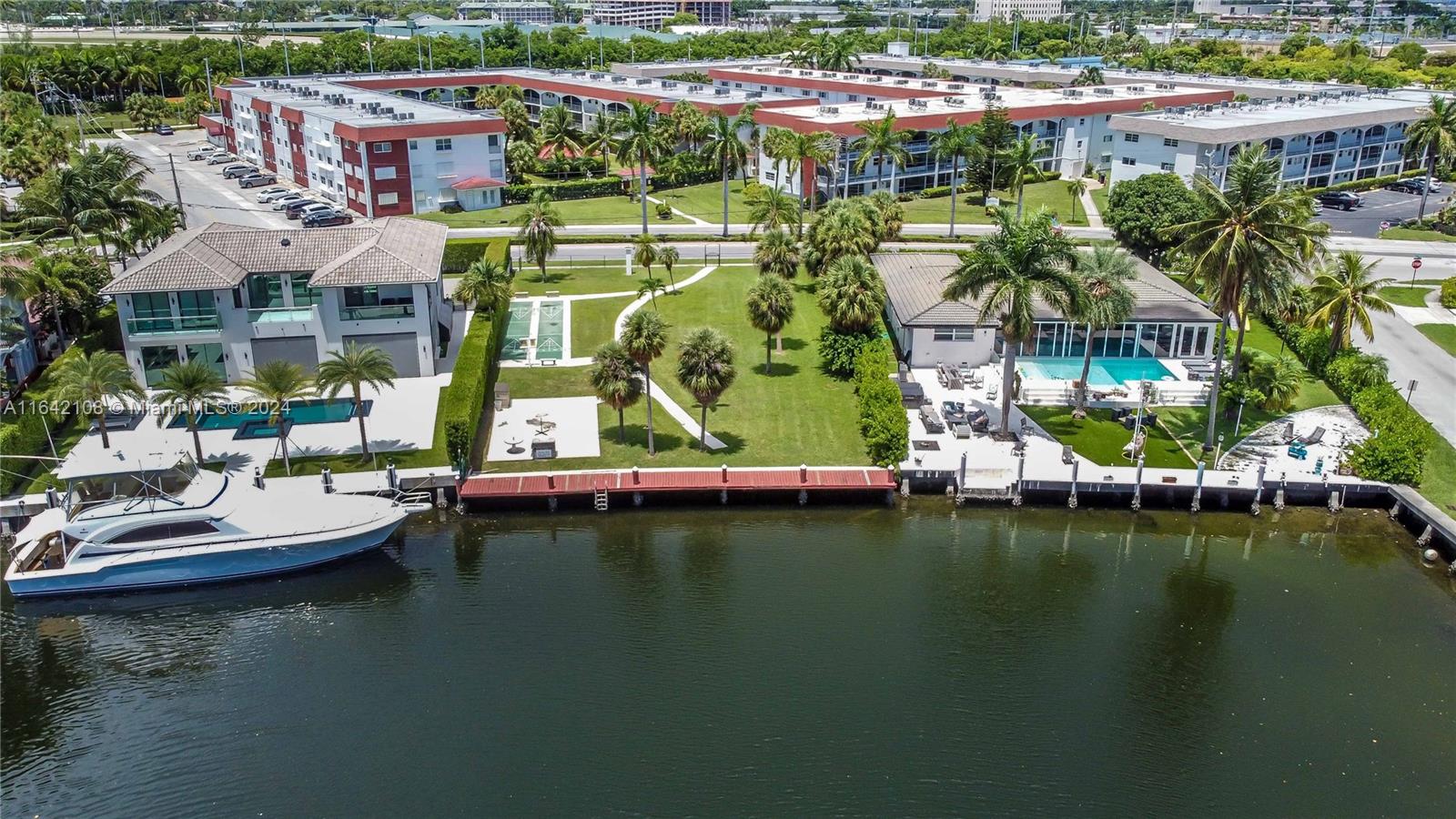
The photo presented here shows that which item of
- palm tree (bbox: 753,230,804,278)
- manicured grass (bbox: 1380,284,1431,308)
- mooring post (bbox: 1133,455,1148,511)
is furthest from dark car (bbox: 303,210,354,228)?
manicured grass (bbox: 1380,284,1431,308)

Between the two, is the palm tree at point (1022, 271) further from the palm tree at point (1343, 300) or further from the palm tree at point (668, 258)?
the palm tree at point (668, 258)

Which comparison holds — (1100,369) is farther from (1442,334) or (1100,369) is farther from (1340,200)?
(1340,200)

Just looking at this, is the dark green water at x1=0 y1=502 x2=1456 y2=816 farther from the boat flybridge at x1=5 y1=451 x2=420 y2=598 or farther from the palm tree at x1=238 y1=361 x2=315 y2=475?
the palm tree at x1=238 y1=361 x2=315 y2=475

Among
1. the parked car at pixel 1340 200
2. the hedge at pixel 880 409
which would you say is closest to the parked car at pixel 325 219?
the hedge at pixel 880 409

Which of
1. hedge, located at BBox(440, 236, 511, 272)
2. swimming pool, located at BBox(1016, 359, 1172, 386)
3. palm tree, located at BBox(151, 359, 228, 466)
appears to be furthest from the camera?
hedge, located at BBox(440, 236, 511, 272)

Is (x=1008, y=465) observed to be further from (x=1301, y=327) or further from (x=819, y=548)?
(x=1301, y=327)

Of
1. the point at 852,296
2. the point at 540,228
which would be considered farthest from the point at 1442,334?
the point at 540,228
